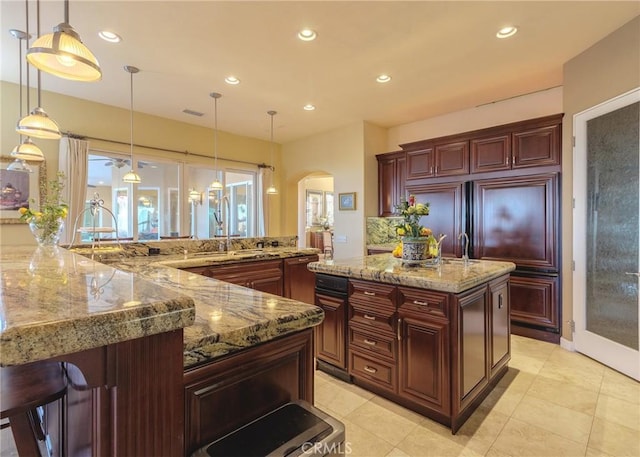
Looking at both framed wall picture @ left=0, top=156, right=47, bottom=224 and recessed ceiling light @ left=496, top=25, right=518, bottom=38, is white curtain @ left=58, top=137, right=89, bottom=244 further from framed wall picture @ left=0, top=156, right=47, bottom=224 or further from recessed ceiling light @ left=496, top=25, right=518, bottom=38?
recessed ceiling light @ left=496, top=25, right=518, bottom=38

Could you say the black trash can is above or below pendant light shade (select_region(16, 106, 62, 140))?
below

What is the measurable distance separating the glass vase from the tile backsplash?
4.19 m

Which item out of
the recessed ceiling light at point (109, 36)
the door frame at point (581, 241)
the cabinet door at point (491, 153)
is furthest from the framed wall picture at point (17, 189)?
the door frame at point (581, 241)

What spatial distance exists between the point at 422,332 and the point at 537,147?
115 inches

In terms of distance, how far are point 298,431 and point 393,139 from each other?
5.66 meters

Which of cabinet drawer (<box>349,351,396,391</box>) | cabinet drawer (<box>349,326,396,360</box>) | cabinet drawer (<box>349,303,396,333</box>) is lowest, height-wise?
cabinet drawer (<box>349,351,396,391</box>)

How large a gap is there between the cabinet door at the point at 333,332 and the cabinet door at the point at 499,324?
1.16 meters

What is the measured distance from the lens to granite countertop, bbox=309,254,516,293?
204cm

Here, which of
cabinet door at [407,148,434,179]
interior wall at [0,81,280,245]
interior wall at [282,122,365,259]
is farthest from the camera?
interior wall at [282,122,365,259]

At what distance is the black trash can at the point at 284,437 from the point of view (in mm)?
808

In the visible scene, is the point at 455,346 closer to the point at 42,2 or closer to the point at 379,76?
the point at 379,76

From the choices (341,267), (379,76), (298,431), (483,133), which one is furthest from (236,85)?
(298,431)

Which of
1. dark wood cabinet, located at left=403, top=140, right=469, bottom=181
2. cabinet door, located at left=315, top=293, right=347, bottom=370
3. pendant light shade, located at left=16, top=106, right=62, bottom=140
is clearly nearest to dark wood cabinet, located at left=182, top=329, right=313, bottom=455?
cabinet door, located at left=315, top=293, right=347, bottom=370

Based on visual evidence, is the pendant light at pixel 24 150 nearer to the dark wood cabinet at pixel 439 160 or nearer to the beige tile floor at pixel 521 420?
the beige tile floor at pixel 521 420
